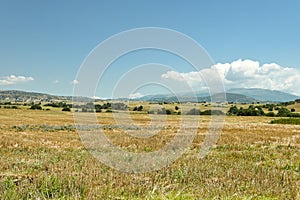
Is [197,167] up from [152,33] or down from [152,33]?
down

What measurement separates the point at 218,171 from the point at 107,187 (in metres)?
4.68

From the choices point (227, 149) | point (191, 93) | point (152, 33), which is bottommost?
point (227, 149)

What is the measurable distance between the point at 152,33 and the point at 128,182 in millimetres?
7681

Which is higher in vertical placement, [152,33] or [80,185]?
[152,33]

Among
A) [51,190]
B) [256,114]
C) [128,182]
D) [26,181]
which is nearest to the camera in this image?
[51,190]

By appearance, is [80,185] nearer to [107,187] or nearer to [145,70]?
[107,187]

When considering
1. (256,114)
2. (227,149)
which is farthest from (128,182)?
(256,114)

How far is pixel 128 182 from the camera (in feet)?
27.9

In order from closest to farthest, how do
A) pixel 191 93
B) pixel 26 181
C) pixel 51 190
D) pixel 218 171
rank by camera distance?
pixel 51 190, pixel 26 181, pixel 218 171, pixel 191 93

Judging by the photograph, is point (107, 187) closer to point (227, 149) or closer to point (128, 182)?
point (128, 182)

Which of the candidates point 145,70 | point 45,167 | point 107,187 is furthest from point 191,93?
point 107,187

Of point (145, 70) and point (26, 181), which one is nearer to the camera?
point (26, 181)

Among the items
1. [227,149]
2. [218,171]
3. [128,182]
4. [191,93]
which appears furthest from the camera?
[227,149]

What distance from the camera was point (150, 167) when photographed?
1112 cm
